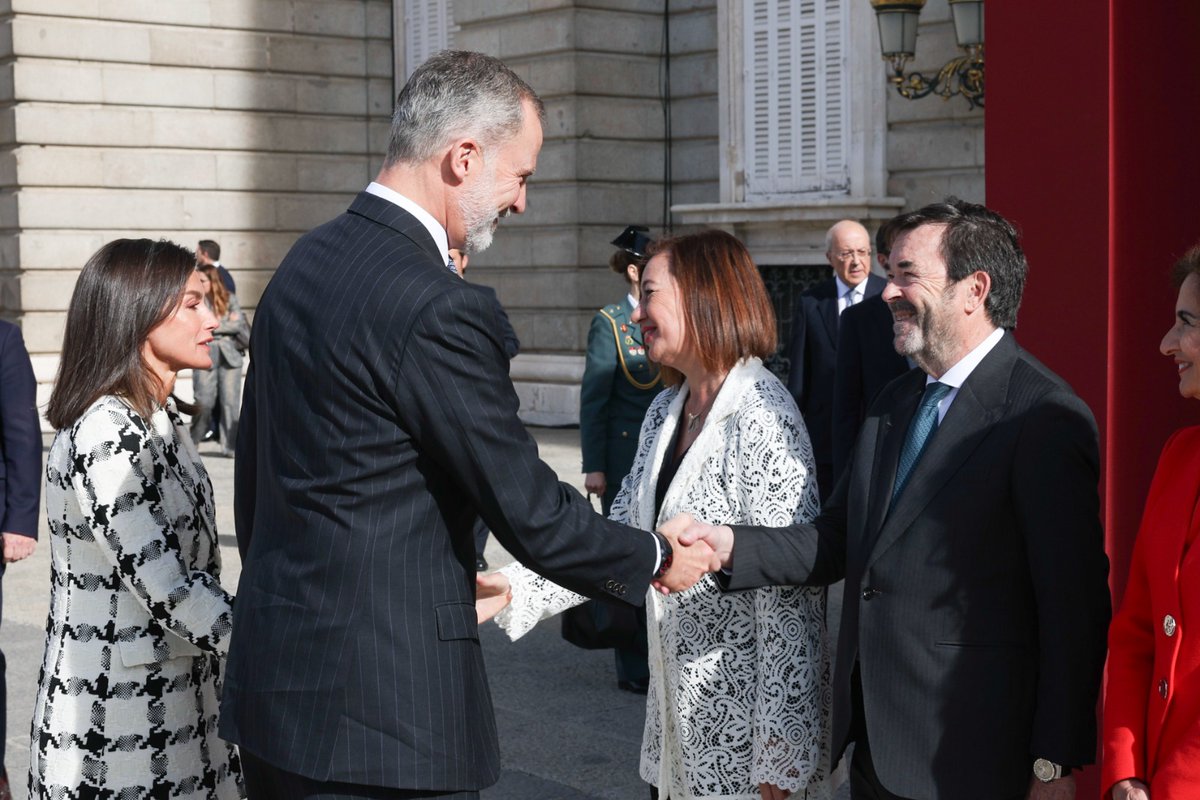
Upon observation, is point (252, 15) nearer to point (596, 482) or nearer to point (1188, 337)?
point (596, 482)

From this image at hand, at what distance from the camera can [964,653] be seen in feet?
10.6

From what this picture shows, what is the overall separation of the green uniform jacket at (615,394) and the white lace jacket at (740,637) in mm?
3736

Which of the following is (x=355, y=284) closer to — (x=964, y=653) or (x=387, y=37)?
(x=964, y=653)

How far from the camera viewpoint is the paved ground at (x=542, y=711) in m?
5.71

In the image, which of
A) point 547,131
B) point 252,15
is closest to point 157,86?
point 252,15

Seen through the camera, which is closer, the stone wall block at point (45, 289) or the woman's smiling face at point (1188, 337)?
A: the woman's smiling face at point (1188, 337)

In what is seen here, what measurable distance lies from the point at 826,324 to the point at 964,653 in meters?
5.91

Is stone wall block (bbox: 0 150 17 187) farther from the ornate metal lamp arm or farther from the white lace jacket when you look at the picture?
the white lace jacket

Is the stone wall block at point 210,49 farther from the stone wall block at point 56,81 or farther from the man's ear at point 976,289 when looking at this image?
the man's ear at point 976,289

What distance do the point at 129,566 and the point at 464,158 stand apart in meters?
1.20

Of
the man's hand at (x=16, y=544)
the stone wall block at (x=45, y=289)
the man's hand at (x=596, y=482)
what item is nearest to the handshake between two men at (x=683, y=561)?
the man's hand at (x=16, y=544)

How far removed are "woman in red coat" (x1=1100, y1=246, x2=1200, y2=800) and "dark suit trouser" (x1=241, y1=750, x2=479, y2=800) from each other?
3.96 ft

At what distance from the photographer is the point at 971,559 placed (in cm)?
321

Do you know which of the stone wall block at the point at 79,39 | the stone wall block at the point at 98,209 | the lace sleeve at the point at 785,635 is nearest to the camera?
the lace sleeve at the point at 785,635
